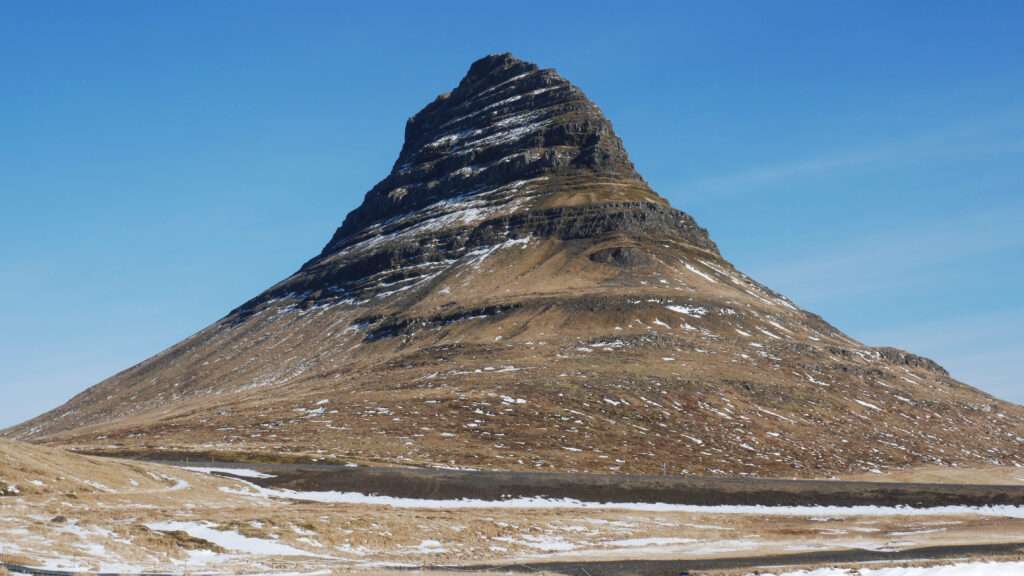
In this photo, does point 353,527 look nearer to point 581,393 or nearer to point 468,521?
point 468,521

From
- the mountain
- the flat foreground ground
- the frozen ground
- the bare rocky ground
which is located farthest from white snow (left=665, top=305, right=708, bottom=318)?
the frozen ground

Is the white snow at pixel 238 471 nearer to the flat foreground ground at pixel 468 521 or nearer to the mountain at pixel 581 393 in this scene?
the flat foreground ground at pixel 468 521

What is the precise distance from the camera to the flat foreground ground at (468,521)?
32.5 meters

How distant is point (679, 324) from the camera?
516 feet

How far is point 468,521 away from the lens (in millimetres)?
44719

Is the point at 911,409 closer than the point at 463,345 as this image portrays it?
Yes

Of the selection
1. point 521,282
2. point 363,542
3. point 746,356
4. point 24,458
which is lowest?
point 363,542

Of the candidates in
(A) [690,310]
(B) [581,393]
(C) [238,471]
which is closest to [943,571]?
(C) [238,471]

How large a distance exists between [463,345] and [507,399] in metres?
41.6

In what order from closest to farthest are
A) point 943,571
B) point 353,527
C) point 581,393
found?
point 943,571 < point 353,527 < point 581,393

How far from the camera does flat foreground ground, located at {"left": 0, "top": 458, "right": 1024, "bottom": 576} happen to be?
107 ft

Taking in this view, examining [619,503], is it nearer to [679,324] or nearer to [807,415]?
[807,415]

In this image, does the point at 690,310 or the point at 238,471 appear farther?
the point at 690,310

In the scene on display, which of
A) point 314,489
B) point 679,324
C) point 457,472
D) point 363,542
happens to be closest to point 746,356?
point 679,324
